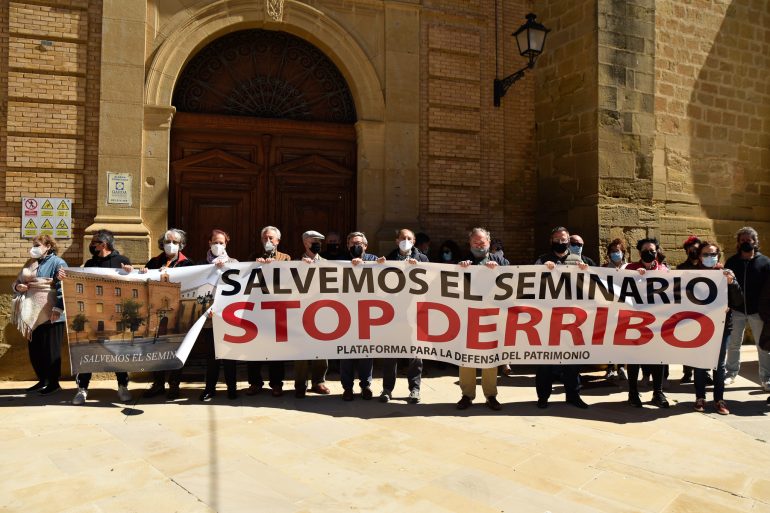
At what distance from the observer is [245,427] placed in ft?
16.5

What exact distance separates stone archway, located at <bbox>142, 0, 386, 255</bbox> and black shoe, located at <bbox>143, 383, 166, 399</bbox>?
2.49 m

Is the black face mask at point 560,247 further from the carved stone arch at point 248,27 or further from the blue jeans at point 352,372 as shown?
the carved stone arch at point 248,27

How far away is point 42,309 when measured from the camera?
624cm

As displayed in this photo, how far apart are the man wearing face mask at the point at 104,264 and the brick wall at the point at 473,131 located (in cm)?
468

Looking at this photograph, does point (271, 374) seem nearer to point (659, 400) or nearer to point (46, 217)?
point (46, 217)

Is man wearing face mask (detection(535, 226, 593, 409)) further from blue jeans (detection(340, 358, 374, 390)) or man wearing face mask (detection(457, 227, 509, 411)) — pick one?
blue jeans (detection(340, 358, 374, 390))

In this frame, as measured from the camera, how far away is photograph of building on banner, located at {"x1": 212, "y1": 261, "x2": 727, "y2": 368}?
5867mm

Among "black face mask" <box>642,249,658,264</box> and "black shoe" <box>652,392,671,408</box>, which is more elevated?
"black face mask" <box>642,249,658,264</box>

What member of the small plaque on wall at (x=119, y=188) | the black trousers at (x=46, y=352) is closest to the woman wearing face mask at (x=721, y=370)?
the black trousers at (x=46, y=352)

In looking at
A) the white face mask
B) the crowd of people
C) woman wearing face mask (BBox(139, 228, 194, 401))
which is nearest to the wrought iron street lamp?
the crowd of people

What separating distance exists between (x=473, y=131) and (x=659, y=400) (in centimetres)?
519

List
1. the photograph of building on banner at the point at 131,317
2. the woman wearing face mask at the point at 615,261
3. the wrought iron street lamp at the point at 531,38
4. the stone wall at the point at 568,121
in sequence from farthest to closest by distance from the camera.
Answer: the stone wall at the point at 568,121 < the wrought iron street lamp at the point at 531,38 < the woman wearing face mask at the point at 615,261 < the photograph of building on banner at the point at 131,317

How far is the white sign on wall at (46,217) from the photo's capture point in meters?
7.32

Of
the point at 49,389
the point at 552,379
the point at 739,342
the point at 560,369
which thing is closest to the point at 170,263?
the point at 49,389
